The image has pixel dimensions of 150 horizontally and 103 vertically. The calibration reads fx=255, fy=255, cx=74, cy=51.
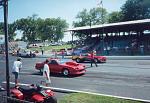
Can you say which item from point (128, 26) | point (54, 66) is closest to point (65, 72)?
point (54, 66)

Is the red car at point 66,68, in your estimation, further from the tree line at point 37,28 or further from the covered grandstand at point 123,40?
the tree line at point 37,28

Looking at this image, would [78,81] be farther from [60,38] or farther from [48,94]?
[60,38]

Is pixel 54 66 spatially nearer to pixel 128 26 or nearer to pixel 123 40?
pixel 128 26

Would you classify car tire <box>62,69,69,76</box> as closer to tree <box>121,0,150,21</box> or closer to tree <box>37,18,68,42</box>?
tree <box>121,0,150,21</box>

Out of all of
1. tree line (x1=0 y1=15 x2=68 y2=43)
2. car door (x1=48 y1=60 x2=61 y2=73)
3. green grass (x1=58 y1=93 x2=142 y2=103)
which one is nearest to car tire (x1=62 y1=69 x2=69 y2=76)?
car door (x1=48 y1=60 x2=61 y2=73)

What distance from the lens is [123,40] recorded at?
171 feet

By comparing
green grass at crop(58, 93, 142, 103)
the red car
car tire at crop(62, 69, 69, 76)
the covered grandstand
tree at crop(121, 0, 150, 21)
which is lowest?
green grass at crop(58, 93, 142, 103)

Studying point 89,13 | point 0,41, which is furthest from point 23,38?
point 0,41

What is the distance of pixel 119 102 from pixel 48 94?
318 cm

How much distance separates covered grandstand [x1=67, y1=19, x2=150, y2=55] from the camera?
39734 mm

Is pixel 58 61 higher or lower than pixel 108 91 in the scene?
higher

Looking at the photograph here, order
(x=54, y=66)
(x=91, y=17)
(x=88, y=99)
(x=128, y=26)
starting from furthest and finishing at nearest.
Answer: (x=91, y=17)
(x=128, y=26)
(x=54, y=66)
(x=88, y=99)

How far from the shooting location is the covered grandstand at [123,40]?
1564 inches

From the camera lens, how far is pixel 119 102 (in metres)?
11.3
